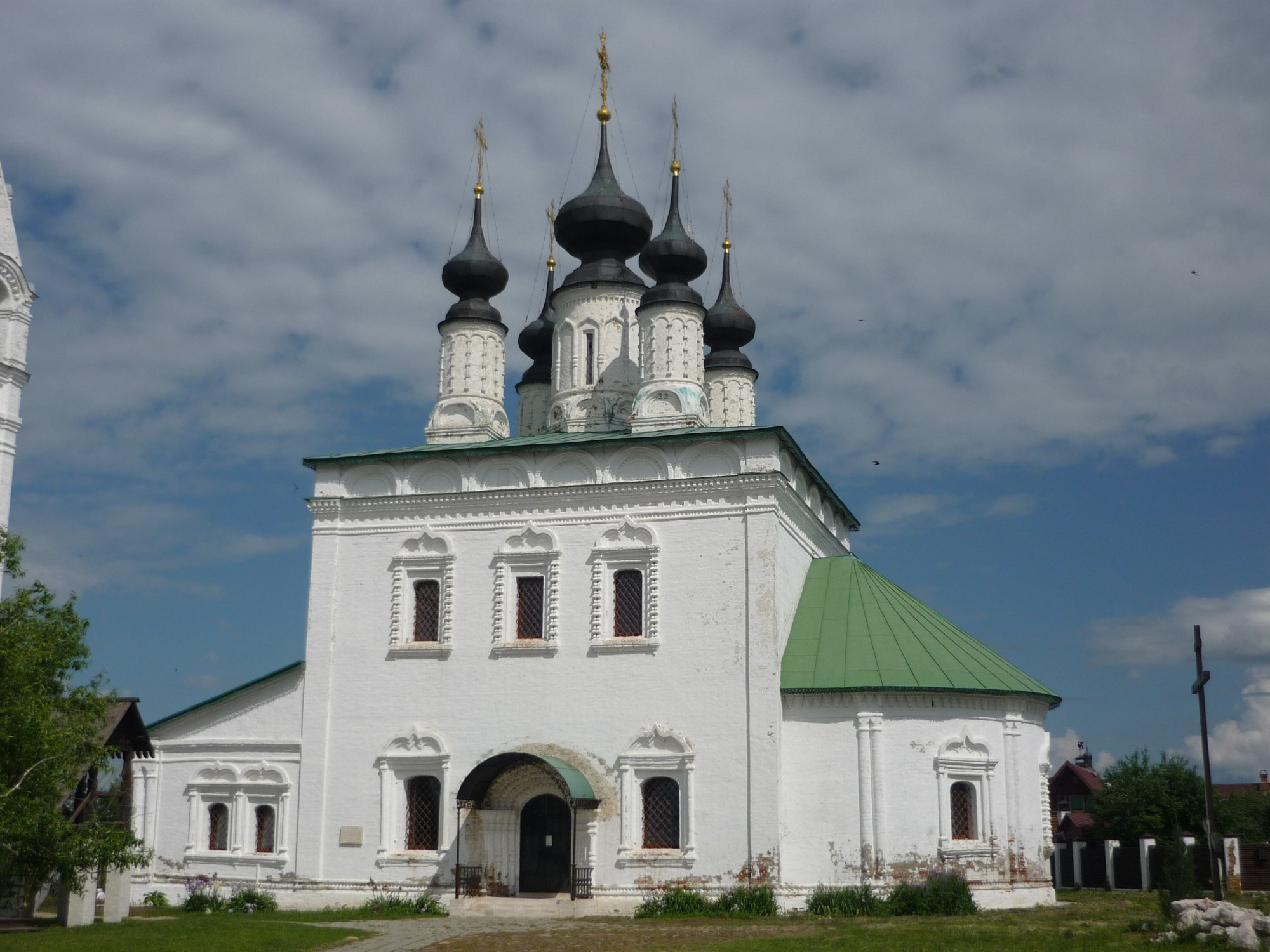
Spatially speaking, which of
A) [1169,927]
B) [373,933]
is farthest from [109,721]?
[1169,927]

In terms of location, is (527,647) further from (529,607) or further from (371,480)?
(371,480)

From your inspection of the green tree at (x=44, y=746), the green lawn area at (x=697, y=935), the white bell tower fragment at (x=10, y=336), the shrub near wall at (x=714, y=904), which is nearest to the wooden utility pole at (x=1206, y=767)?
the green lawn area at (x=697, y=935)

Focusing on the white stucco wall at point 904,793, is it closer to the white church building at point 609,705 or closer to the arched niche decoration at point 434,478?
the white church building at point 609,705

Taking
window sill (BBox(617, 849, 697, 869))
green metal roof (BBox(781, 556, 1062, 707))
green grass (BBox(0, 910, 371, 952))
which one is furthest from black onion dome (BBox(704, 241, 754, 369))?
green grass (BBox(0, 910, 371, 952))

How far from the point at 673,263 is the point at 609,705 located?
7983mm

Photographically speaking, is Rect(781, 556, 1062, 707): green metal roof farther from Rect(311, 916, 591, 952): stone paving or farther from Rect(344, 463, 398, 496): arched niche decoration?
Rect(344, 463, 398, 496): arched niche decoration

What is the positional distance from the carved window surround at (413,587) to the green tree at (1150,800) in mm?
18545

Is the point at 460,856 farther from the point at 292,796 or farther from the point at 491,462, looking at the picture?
the point at 491,462

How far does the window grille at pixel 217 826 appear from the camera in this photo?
2180cm

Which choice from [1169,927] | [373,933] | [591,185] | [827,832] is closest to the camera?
[1169,927]

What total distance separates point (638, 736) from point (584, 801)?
125 cm

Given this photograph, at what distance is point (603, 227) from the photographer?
24.5 m

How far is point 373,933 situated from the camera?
16.5 meters

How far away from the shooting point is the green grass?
46.3 ft
